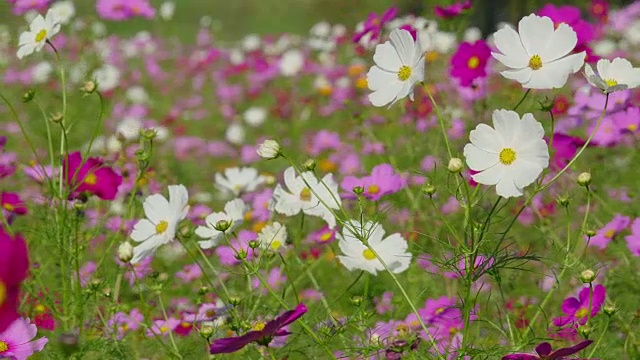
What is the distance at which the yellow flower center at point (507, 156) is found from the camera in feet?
3.37

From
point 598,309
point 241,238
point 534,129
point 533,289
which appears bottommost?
point 533,289

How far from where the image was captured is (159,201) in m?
1.35

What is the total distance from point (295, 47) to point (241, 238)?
13.1 ft

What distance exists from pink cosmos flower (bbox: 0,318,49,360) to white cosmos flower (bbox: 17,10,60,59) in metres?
0.49

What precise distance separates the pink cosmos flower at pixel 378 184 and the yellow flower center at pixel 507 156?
0.61m

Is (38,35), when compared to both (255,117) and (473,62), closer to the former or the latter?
(473,62)

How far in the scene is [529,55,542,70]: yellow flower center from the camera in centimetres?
108

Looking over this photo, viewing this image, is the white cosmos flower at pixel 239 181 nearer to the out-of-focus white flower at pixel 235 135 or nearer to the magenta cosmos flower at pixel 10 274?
the magenta cosmos flower at pixel 10 274

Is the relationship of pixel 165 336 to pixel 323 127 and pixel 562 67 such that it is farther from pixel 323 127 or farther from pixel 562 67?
pixel 323 127

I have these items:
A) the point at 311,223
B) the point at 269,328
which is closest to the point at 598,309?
the point at 269,328

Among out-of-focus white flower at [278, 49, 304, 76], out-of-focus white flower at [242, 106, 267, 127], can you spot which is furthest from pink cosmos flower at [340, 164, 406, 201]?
out-of-focus white flower at [278, 49, 304, 76]

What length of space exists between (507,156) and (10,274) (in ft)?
2.05

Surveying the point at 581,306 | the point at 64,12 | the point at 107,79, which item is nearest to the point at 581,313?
the point at 581,306

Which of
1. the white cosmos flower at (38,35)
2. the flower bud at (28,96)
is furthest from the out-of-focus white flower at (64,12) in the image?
the flower bud at (28,96)
